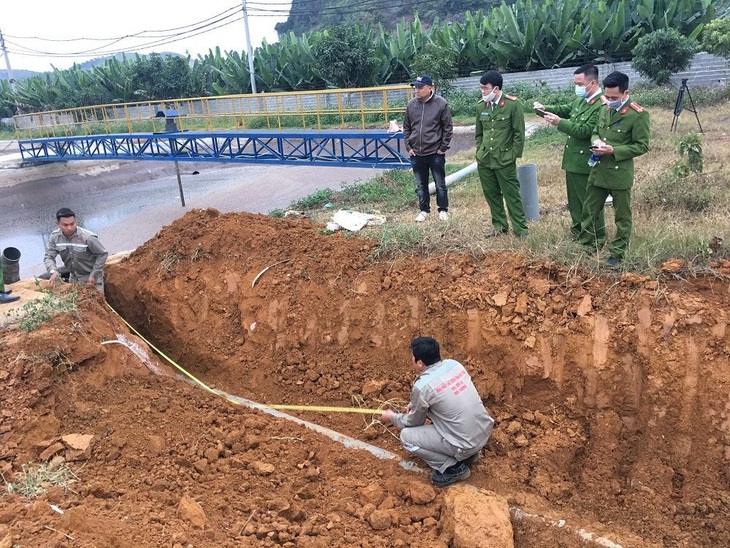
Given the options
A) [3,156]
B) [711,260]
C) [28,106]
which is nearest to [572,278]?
[711,260]

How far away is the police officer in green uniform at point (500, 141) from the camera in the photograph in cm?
585

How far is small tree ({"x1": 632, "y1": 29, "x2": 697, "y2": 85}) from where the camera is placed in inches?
719

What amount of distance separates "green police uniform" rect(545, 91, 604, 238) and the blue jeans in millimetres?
1704

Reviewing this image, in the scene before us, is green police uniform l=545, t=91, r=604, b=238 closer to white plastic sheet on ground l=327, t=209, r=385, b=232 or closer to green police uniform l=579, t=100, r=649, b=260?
green police uniform l=579, t=100, r=649, b=260

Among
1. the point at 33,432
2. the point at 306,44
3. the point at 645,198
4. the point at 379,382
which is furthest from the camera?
the point at 306,44

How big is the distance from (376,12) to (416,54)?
35632 millimetres

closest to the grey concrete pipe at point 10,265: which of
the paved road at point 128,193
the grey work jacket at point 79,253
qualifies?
the grey work jacket at point 79,253

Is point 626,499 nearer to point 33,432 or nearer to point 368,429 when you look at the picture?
point 368,429

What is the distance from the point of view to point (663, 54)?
1862 cm

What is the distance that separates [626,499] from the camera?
4168 millimetres

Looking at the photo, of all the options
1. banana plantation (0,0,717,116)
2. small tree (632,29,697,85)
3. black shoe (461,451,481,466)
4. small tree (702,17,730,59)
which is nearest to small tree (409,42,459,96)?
banana plantation (0,0,717,116)

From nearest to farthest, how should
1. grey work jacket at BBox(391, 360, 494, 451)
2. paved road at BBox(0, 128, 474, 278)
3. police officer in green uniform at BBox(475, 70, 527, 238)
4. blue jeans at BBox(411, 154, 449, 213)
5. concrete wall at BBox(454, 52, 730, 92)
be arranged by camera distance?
→ 1. grey work jacket at BBox(391, 360, 494, 451)
2. police officer in green uniform at BBox(475, 70, 527, 238)
3. blue jeans at BBox(411, 154, 449, 213)
4. paved road at BBox(0, 128, 474, 278)
5. concrete wall at BBox(454, 52, 730, 92)

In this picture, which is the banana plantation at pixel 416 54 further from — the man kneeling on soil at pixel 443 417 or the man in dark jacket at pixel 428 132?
the man kneeling on soil at pixel 443 417

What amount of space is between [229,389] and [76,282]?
7.44ft
